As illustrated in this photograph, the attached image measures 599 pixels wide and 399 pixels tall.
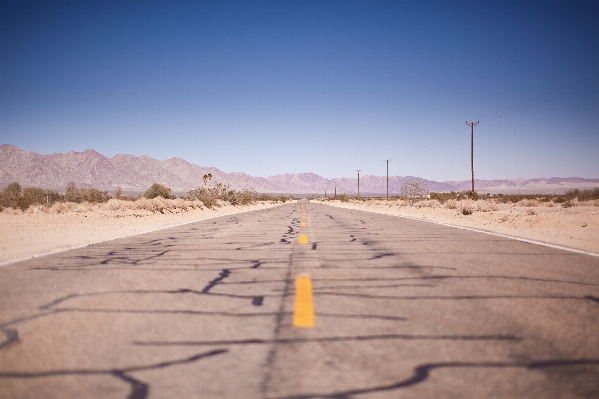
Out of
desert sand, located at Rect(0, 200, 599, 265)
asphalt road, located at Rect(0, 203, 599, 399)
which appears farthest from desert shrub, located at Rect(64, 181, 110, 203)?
asphalt road, located at Rect(0, 203, 599, 399)

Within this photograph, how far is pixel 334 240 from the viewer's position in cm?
1012

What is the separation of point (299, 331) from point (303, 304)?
31.3 inches

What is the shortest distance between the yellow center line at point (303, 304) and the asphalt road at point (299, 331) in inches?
2.9

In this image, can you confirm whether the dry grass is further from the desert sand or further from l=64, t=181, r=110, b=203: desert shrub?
l=64, t=181, r=110, b=203: desert shrub

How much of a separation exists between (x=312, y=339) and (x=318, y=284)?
77.3 inches

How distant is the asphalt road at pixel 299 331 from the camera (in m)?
2.40

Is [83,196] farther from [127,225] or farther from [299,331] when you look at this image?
[299,331]

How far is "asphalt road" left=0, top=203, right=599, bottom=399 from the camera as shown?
7.88ft

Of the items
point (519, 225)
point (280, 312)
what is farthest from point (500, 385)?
point (519, 225)

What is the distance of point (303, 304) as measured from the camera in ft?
13.2

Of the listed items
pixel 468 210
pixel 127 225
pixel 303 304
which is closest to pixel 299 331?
pixel 303 304

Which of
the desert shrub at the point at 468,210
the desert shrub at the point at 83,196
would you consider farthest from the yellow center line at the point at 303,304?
the desert shrub at the point at 83,196

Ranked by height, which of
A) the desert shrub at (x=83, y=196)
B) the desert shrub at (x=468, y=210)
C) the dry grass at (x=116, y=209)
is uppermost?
the desert shrub at (x=83, y=196)

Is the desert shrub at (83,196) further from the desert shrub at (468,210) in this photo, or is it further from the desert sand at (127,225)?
the desert shrub at (468,210)
